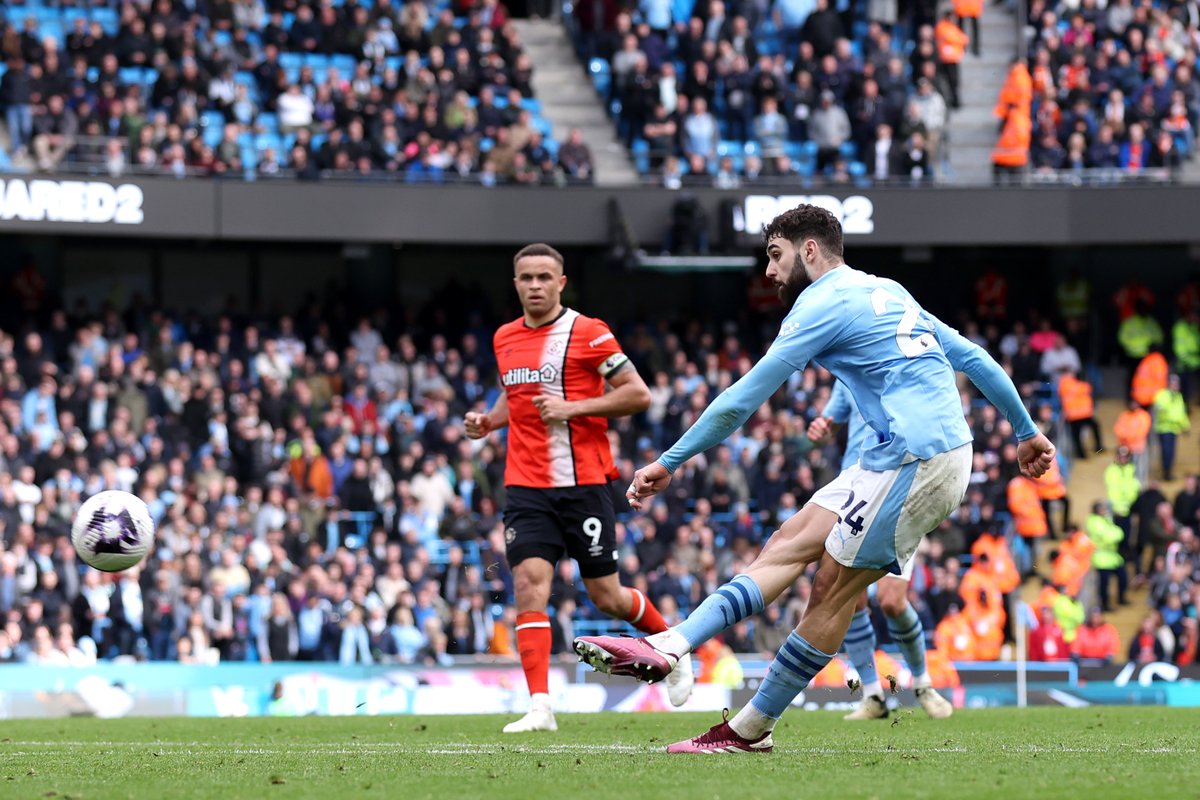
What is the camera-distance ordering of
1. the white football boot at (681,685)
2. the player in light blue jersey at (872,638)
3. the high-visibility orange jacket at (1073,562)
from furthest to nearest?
the high-visibility orange jacket at (1073,562) → the player in light blue jersey at (872,638) → the white football boot at (681,685)

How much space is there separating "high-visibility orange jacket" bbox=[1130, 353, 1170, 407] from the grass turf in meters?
16.8

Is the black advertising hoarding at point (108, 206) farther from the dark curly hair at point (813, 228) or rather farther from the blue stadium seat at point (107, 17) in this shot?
the dark curly hair at point (813, 228)

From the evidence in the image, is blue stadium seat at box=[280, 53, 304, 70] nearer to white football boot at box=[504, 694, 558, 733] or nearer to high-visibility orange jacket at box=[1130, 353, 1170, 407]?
high-visibility orange jacket at box=[1130, 353, 1170, 407]

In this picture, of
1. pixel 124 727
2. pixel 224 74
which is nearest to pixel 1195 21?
pixel 224 74

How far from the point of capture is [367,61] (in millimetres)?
27266

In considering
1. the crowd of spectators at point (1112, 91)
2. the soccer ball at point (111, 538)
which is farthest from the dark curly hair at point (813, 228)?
the crowd of spectators at point (1112, 91)

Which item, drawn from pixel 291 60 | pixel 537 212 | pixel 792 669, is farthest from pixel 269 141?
pixel 792 669

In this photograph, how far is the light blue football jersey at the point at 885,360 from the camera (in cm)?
782

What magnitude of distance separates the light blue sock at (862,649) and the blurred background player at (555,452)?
1.52 meters

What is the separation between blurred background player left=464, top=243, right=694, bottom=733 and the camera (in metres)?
10.6

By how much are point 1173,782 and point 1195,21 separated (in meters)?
26.3

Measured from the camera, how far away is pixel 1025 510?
24984 millimetres

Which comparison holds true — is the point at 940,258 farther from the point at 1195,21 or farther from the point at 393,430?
the point at 393,430

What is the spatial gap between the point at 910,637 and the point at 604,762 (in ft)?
14.6
